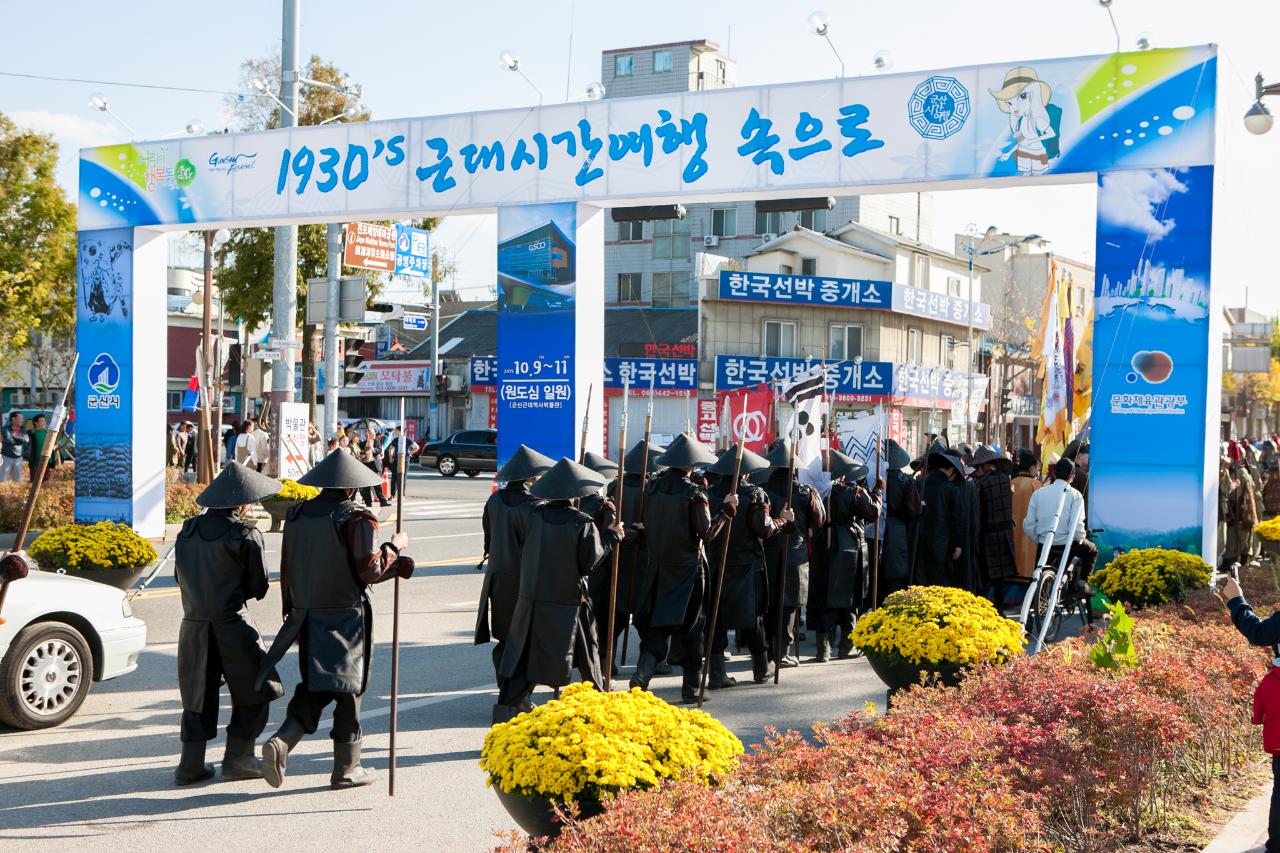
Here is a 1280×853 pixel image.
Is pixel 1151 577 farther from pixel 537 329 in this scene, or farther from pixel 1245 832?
pixel 537 329

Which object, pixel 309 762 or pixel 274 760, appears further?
pixel 309 762

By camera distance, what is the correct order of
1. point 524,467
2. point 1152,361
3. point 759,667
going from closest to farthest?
point 524,467, point 759,667, point 1152,361

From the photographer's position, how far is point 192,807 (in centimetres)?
639

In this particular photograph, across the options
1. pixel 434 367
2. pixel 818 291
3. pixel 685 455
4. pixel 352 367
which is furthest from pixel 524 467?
pixel 434 367

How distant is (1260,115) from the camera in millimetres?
12664

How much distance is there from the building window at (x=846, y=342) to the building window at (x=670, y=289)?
1051cm

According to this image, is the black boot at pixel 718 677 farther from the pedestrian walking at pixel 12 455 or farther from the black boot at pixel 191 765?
the pedestrian walking at pixel 12 455


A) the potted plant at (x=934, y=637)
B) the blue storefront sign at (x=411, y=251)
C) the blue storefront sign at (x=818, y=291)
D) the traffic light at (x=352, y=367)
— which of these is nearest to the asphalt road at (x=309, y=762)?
the potted plant at (x=934, y=637)

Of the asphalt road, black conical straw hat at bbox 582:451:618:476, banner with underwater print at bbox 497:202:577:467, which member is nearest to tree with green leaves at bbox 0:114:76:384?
banner with underwater print at bbox 497:202:577:467

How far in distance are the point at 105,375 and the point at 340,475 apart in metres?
11.8

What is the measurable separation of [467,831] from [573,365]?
9313 mm

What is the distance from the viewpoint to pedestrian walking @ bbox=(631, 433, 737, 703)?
9039 millimetres

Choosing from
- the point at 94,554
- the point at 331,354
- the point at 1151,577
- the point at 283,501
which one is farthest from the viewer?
the point at 331,354

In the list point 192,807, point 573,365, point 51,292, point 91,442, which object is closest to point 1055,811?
point 192,807
